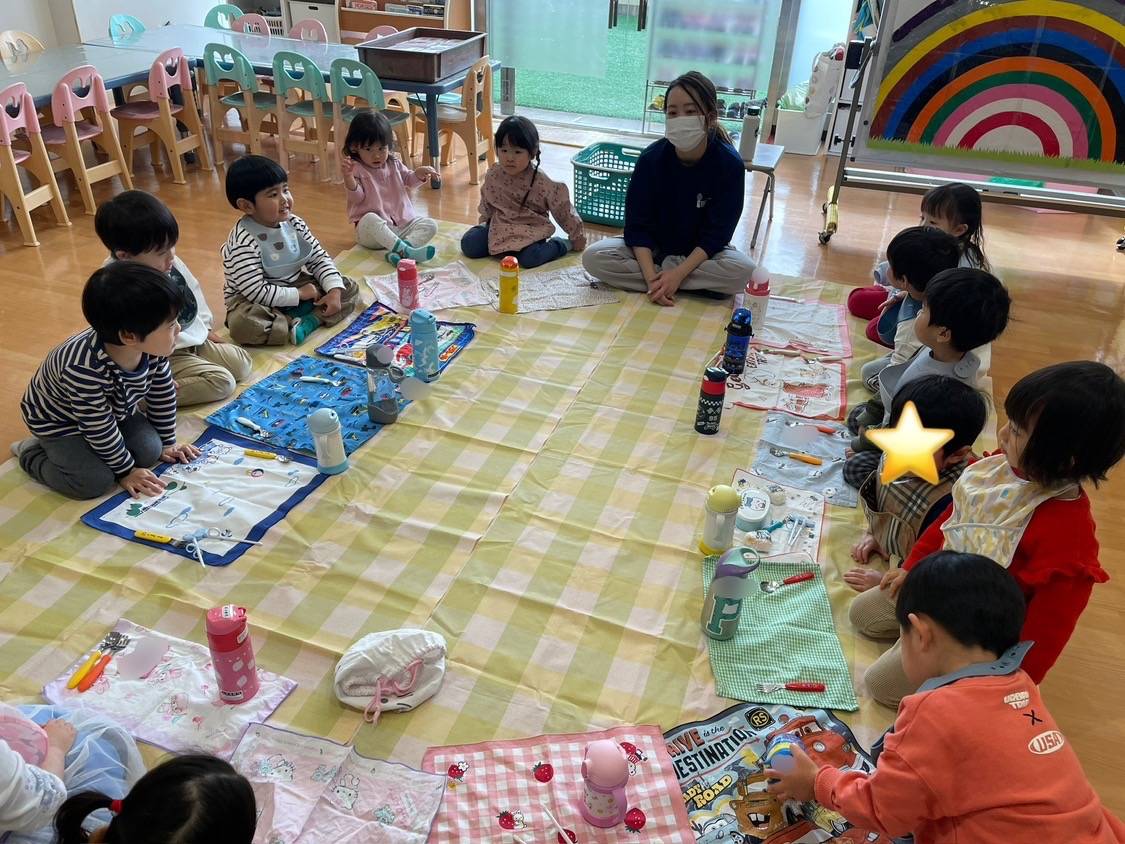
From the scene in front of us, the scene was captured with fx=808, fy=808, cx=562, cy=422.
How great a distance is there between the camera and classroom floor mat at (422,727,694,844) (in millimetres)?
1525

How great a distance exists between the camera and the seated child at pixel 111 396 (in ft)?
6.52

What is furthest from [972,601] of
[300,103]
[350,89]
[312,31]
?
[312,31]

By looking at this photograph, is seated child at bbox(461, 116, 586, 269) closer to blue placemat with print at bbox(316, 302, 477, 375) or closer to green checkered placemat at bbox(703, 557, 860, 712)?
blue placemat with print at bbox(316, 302, 477, 375)

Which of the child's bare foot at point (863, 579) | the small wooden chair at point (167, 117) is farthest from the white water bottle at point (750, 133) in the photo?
the small wooden chair at point (167, 117)

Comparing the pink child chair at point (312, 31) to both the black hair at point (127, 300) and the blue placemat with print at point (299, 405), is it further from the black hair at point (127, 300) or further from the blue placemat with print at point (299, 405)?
the black hair at point (127, 300)

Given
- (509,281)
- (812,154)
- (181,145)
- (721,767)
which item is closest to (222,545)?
(721,767)

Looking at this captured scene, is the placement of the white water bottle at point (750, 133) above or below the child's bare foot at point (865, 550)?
above

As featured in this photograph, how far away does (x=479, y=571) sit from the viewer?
6.86 ft

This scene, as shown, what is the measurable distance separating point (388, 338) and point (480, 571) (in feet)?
4.29

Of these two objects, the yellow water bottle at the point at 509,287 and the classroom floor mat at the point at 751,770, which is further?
the yellow water bottle at the point at 509,287

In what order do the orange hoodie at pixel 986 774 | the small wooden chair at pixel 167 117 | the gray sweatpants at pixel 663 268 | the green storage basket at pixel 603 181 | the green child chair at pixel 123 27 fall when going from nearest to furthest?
the orange hoodie at pixel 986 774
the gray sweatpants at pixel 663 268
the green storage basket at pixel 603 181
the small wooden chair at pixel 167 117
the green child chair at pixel 123 27

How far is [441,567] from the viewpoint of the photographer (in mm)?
2096

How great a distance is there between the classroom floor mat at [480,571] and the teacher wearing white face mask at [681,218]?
82 cm

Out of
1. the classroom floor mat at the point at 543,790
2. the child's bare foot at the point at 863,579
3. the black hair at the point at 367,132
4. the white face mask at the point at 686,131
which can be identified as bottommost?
the classroom floor mat at the point at 543,790
